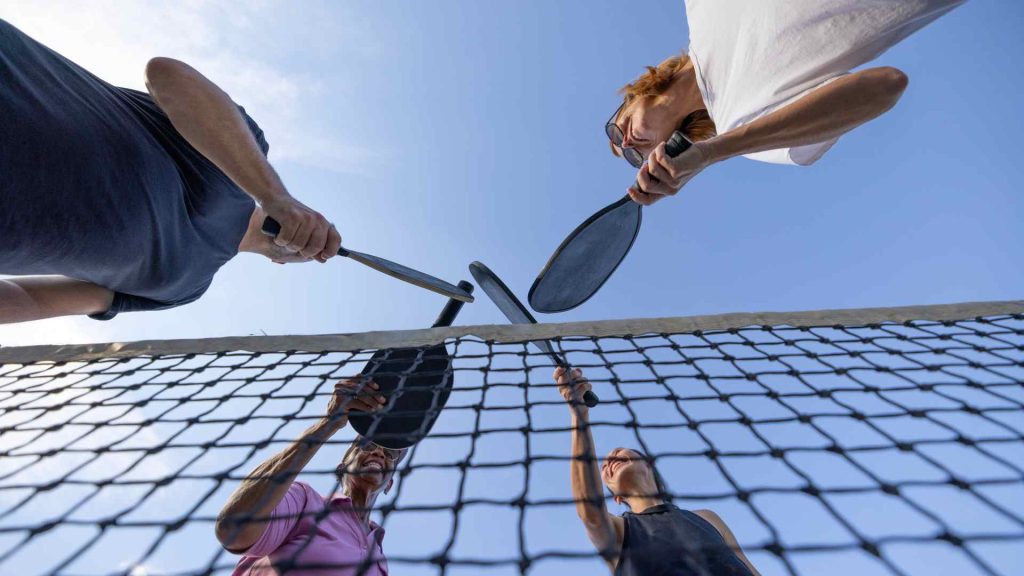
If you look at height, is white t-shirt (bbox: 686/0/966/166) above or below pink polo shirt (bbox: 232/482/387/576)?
above

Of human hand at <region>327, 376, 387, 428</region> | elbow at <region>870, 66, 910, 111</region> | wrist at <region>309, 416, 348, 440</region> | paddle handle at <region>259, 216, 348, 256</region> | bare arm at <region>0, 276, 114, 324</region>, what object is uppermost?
elbow at <region>870, 66, 910, 111</region>

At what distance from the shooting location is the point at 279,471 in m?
1.99

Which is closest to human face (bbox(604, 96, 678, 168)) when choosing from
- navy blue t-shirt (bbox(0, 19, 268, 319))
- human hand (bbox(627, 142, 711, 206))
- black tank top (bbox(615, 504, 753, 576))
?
human hand (bbox(627, 142, 711, 206))

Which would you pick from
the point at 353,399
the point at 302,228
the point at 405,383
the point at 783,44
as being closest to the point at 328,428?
the point at 353,399

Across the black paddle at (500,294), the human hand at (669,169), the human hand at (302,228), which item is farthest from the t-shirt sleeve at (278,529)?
the human hand at (669,169)

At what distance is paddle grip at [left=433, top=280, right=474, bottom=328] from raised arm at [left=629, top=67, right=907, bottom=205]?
1292 mm

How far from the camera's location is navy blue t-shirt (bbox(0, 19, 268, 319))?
4.42 ft

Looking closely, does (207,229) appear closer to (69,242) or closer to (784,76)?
(69,242)

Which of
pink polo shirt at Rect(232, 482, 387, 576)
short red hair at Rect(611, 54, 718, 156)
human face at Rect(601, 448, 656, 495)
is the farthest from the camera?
human face at Rect(601, 448, 656, 495)

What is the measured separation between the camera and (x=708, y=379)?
2.15 m

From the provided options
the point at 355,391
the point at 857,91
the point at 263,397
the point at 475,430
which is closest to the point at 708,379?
the point at 475,430

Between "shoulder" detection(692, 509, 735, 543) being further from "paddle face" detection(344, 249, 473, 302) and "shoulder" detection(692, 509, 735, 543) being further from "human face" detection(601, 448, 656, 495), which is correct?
"paddle face" detection(344, 249, 473, 302)

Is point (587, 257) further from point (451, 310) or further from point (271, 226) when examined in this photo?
point (271, 226)

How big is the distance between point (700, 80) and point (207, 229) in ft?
6.38
